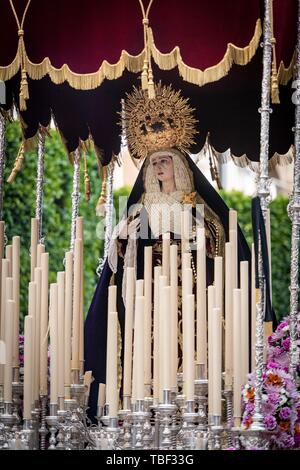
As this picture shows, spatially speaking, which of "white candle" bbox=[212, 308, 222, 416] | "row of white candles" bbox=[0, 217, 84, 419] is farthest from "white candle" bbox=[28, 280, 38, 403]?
"white candle" bbox=[212, 308, 222, 416]

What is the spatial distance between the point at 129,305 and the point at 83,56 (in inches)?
52.0

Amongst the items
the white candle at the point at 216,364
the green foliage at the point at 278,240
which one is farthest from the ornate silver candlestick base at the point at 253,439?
the green foliage at the point at 278,240

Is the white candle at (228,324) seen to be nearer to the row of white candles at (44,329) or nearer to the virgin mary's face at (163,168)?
the row of white candles at (44,329)

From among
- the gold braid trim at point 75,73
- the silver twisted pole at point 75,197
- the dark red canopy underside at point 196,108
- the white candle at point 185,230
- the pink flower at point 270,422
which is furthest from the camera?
the silver twisted pole at point 75,197

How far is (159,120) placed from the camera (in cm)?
668

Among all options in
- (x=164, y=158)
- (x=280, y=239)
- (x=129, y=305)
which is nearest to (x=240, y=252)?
(x=164, y=158)

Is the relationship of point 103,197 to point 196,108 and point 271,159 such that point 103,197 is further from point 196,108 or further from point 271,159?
point 271,159

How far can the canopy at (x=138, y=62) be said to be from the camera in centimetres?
615

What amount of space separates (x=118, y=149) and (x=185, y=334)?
1653 mm

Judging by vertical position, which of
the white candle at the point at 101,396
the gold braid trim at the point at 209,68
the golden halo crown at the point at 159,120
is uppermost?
the gold braid trim at the point at 209,68

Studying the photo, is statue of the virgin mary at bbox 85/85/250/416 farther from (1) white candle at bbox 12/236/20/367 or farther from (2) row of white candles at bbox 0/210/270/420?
(1) white candle at bbox 12/236/20/367

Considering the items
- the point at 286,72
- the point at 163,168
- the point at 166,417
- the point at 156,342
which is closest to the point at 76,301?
the point at 156,342

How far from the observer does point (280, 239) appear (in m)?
12.8

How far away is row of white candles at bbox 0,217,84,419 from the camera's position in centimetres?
554
